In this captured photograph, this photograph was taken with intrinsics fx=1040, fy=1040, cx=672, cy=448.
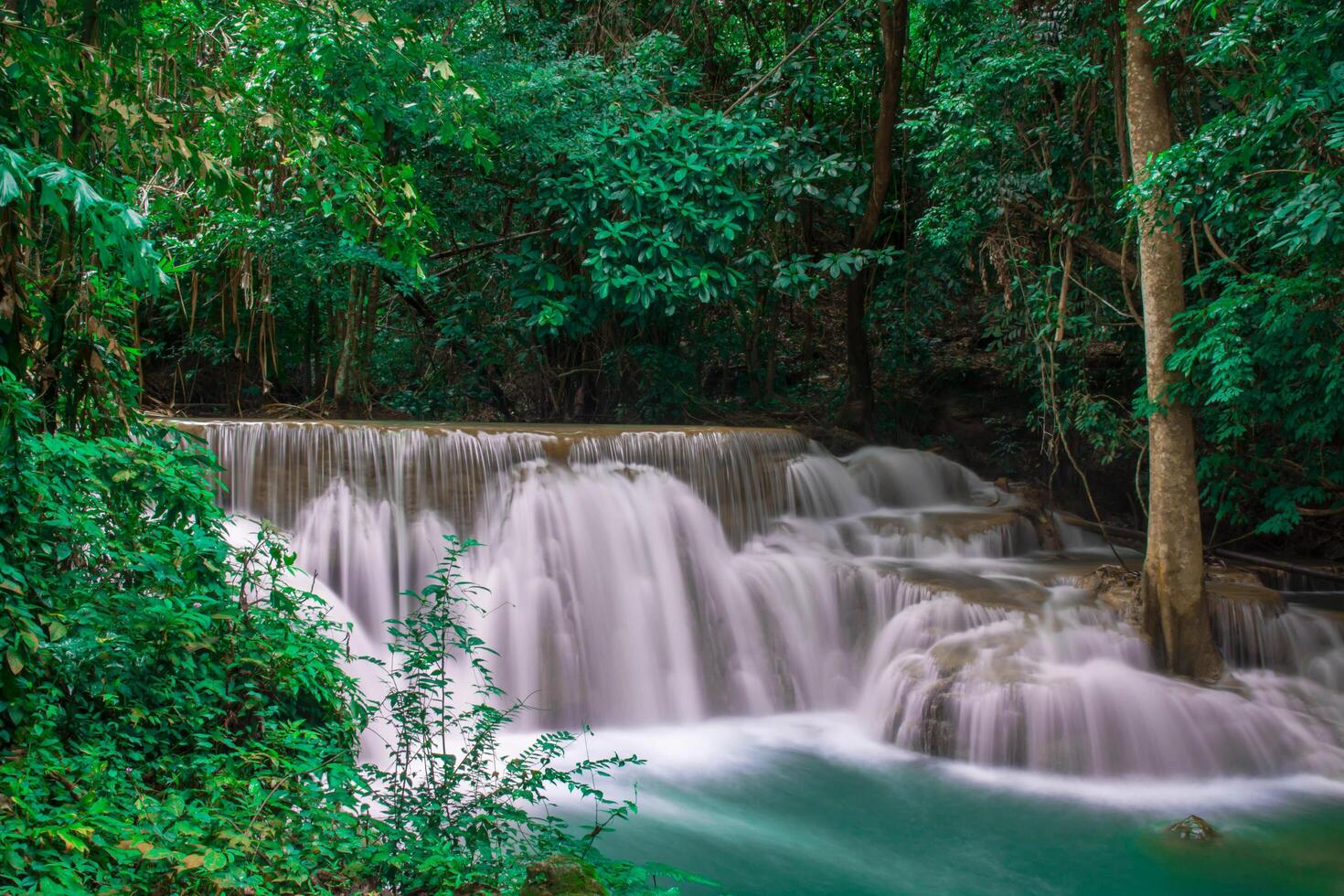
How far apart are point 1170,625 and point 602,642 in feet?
14.0

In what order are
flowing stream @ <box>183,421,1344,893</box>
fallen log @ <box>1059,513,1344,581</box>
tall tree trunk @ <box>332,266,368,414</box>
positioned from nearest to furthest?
flowing stream @ <box>183,421,1344,893</box>, fallen log @ <box>1059,513,1344,581</box>, tall tree trunk @ <box>332,266,368,414</box>

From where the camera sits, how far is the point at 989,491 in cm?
1164

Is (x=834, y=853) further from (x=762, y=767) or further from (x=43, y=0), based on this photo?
(x=43, y=0)

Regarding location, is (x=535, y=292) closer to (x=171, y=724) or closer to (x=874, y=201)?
(x=874, y=201)

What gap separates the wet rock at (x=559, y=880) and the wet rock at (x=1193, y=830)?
4.10 metres

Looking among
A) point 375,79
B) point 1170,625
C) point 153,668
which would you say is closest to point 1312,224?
point 1170,625

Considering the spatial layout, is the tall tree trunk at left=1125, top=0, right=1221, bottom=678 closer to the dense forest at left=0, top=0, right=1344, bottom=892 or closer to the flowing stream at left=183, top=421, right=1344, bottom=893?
the dense forest at left=0, top=0, right=1344, bottom=892

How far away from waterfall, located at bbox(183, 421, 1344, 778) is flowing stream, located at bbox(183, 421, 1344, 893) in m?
0.02

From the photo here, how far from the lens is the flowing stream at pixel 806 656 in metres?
6.12

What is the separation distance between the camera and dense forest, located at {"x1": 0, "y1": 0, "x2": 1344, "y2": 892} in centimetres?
381

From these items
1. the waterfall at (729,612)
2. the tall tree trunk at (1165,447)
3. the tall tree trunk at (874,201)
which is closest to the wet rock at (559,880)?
the waterfall at (729,612)

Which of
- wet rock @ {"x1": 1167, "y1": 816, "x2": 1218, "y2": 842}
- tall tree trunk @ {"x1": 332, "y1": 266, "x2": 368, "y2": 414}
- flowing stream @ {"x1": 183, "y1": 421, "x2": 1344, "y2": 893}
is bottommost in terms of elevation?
wet rock @ {"x1": 1167, "y1": 816, "x2": 1218, "y2": 842}

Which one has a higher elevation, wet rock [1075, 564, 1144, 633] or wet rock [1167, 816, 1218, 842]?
wet rock [1075, 564, 1144, 633]

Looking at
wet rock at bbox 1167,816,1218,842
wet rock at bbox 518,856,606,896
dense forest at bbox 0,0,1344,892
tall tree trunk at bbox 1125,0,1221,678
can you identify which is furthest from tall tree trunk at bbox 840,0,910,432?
wet rock at bbox 518,856,606,896
